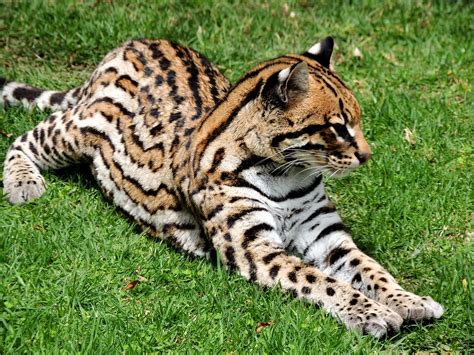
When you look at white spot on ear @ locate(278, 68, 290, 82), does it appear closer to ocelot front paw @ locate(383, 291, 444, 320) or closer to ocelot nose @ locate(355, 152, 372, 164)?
ocelot nose @ locate(355, 152, 372, 164)

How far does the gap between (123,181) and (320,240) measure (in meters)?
1.77

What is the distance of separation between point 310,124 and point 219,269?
1237 mm

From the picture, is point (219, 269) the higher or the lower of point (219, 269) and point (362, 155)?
the lower

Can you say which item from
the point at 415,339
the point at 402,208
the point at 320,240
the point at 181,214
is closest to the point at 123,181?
the point at 181,214

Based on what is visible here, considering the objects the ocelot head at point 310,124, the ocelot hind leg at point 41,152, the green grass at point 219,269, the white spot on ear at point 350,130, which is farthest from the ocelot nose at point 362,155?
the ocelot hind leg at point 41,152

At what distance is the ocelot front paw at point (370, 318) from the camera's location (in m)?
6.16

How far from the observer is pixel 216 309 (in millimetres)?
6430

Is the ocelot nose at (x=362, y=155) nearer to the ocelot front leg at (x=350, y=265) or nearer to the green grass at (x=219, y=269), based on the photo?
the ocelot front leg at (x=350, y=265)

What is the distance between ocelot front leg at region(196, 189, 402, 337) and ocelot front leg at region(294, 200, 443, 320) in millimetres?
170

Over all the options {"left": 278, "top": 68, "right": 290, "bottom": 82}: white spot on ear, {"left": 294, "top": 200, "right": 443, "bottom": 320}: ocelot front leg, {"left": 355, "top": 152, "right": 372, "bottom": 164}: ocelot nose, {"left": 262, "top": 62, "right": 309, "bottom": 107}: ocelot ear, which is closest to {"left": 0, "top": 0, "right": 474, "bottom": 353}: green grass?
{"left": 294, "top": 200, "right": 443, "bottom": 320}: ocelot front leg

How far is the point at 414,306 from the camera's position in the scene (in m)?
6.36

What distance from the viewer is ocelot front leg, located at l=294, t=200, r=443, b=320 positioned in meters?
6.39

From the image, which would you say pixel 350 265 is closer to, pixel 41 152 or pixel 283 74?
pixel 283 74

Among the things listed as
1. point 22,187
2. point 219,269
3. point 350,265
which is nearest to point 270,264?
point 219,269
